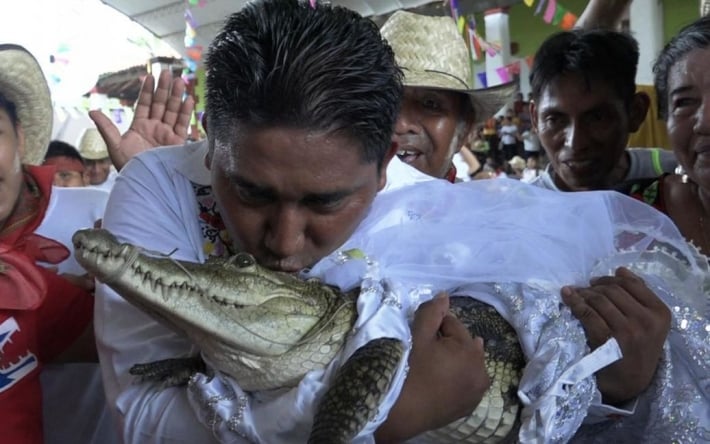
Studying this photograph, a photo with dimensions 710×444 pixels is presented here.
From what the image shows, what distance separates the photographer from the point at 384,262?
1068 millimetres

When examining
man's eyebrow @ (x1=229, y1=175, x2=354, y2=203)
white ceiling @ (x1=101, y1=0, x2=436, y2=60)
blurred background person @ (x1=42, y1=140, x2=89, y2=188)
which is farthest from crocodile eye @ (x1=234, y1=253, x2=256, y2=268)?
white ceiling @ (x1=101, y1=0, x2=436, y2=60)

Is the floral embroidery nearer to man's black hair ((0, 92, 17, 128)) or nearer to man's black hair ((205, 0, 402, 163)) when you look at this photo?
man's black hair ((205, 0, 402, 163))

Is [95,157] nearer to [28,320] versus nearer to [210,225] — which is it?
[28,320]

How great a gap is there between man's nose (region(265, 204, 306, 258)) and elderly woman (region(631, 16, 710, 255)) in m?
1.01

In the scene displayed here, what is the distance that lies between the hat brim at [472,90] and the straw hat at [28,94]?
96 centimetres

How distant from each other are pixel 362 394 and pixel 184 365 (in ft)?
1.16

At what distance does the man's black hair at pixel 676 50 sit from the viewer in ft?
5.09

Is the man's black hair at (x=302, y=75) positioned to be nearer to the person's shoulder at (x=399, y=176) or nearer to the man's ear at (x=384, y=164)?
the man's ear at (x=384, y=164)

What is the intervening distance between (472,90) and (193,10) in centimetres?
750

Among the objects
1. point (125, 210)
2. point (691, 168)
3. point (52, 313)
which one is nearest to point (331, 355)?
point (125, 210)

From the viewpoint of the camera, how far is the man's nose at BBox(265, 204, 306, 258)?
987mm

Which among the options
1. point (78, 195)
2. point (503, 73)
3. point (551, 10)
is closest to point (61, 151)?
point (78, 195)

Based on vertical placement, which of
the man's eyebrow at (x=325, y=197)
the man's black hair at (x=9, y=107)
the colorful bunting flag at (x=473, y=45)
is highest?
the man's black hair at (x=9, y=107)

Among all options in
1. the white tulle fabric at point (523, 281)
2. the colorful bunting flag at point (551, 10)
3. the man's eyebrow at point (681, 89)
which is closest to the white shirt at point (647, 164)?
the man's eyebrow at point (681, 89)
